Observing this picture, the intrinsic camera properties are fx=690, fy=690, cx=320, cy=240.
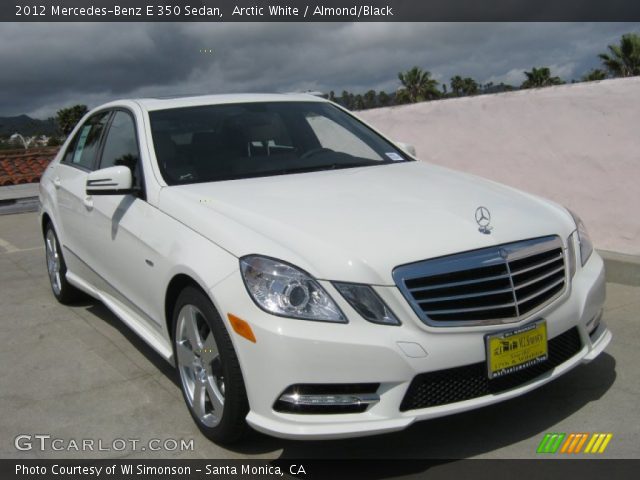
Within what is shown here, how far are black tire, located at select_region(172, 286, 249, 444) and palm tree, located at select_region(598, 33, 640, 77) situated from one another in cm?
3270

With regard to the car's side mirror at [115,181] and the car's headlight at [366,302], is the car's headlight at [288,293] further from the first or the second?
the car's side mirror at [115,181]

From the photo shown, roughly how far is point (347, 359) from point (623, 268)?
11.8 feet

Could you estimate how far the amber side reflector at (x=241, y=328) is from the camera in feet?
8.85

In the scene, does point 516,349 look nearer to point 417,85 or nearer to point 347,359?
point 347,359

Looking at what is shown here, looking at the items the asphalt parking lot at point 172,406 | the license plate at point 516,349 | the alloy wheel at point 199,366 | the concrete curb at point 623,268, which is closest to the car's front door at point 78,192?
the asphalt parking lot at point 172,406

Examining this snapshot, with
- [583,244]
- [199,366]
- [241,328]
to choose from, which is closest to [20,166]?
[199,366]

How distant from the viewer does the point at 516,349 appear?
283 cm

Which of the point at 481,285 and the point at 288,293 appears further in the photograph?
the point at 481,285

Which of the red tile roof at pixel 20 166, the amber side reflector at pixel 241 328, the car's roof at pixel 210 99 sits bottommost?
the red tile roof at pixel 20 166

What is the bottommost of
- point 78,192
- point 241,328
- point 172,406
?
point 172,406

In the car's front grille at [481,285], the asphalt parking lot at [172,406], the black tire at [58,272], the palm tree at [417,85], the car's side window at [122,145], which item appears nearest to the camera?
the car's front grille at [481,285]

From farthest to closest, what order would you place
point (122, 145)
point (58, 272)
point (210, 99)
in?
point (58, 272) < point (210, 99) < point (122, 145)

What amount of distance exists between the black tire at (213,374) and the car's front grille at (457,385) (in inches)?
27.4

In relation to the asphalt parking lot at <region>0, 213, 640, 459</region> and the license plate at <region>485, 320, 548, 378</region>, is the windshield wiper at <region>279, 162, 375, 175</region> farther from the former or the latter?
the license plate at <region>485, 320, 548, 378</region>
